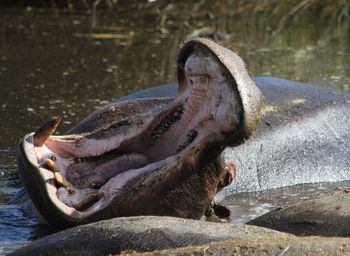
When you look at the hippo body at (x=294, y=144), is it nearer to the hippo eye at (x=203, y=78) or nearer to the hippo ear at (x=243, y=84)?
the hippo eye at (x=203, y=78)

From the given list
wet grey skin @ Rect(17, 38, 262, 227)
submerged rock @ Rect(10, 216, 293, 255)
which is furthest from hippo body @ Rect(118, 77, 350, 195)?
submerged rock @ Rect(10, 216, 293, 255)

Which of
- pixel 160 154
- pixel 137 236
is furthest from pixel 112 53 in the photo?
pixel 137 236

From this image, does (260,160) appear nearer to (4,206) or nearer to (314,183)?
(314,183)

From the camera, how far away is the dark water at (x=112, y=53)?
8.06 metres

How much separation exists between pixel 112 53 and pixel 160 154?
5.47m

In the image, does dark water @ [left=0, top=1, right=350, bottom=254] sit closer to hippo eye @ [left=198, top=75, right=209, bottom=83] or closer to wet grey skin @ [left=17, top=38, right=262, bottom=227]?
wet grey skin @ [left=17, top=38, right=262, bottom=227]

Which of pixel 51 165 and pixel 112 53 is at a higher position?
pixel 51 165

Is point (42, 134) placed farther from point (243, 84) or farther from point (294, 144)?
point (294, 144)

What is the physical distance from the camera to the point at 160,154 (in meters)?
4.91

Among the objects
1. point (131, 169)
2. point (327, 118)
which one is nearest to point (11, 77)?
point (327, 118)

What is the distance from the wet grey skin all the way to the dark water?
1137mm

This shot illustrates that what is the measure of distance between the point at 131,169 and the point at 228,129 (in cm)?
60

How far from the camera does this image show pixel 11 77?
8906 millimetres

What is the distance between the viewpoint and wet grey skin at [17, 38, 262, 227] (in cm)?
445
